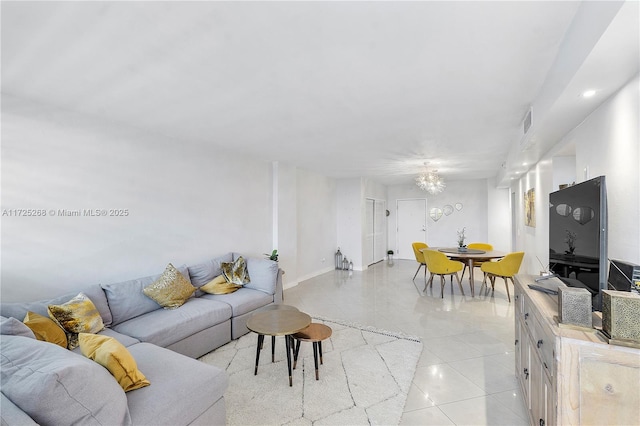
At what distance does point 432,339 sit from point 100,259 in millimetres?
3688

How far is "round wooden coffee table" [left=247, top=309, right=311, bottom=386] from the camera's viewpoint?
2.37 m

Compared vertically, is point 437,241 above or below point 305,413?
above

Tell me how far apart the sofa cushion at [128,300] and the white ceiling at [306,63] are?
67.3 inches

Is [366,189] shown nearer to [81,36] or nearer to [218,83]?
[218,83]

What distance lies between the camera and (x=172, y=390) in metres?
1.65

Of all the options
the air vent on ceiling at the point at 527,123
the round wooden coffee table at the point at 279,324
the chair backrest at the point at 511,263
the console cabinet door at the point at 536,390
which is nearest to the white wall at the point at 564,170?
the air vent on ceiling at the point at 527,123

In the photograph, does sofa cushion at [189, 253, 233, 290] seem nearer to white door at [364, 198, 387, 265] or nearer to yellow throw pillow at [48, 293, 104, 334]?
yellow throw pillow at [48, 293, 104, 334]

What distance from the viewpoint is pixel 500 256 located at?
5102 millimetres

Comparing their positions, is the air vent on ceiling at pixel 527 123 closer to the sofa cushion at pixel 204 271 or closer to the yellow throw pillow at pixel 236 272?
the yellow throw pillow at pixel 236 272

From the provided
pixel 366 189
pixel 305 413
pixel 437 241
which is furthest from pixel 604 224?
pixel 437 241

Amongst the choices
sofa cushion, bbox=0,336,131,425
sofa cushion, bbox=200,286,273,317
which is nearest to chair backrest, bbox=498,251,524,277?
sofa cushion, bbox=200,286,273,317

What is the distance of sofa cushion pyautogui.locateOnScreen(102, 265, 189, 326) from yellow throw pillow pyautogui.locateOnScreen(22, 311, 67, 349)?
56 centimetres

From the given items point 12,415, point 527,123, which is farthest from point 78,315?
point 527,123

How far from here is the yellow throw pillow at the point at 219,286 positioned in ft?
11.6
